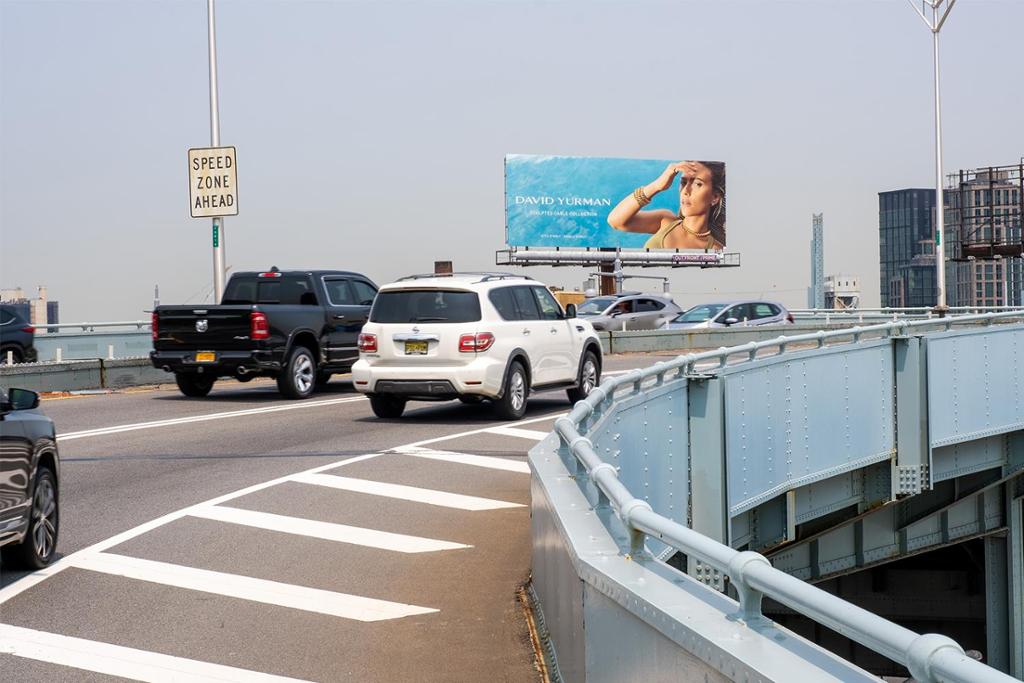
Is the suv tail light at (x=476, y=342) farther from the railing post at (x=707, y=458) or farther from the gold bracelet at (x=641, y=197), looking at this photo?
the gold bracelet at (x=641, y=197)

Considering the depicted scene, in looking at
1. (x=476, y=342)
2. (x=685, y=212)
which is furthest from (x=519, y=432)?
(x=685, y=212)

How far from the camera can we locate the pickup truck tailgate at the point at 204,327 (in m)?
21.4

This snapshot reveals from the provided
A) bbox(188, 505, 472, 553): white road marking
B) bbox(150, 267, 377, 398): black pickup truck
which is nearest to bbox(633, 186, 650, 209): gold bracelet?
bbox(150, 267, 377, 398): black pickup truck

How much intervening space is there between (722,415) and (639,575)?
8.72 metres

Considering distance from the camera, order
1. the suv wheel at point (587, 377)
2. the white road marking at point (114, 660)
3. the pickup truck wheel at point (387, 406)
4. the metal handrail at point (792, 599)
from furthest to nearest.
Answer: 1. the suv wheel at point (587, 377)
2. the pickup truck wheel at point (387, 406)
3. the white road marking at point (114, 660)
4. the metal handrail at point (792, 599)

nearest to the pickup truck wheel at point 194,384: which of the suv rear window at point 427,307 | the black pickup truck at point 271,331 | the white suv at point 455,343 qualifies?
the black pickup truck at point 271,331

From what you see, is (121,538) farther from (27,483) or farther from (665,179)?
(665,179)

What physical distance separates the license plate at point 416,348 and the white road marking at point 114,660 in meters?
10.3

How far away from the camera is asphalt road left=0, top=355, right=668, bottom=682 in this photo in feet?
23.1

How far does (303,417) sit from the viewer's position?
63.9ft

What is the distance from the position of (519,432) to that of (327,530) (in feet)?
22.2

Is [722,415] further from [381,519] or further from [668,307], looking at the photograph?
[668,307]

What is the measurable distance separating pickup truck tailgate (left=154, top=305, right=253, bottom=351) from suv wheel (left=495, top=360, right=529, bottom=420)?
16.7 feet

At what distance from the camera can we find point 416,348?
57.9 feet
